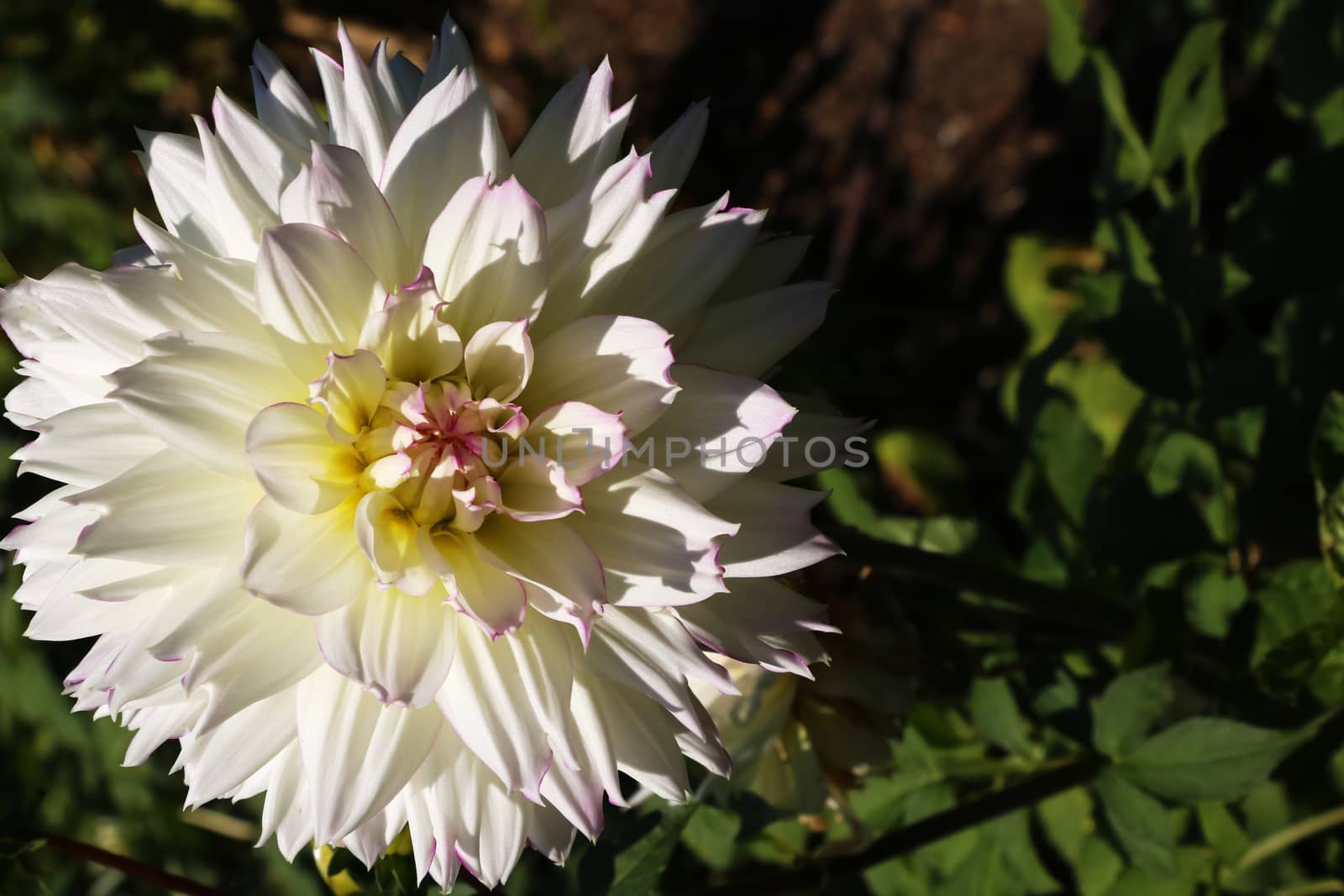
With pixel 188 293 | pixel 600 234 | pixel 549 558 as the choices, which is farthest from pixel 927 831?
pixel 188 293

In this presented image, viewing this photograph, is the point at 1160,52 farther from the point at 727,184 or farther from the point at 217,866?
the point at 217,866

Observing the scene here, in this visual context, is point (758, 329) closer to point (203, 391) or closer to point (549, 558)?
point (549, 558)

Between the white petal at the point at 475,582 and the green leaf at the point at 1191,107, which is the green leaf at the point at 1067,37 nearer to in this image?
the green leaf at the point at 1191,107

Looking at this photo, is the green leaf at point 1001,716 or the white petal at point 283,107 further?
the green leaf at point 1001,716

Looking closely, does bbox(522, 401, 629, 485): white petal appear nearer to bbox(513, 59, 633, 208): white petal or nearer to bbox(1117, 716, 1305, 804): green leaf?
bbox(513, 59, 633, 208): white petal

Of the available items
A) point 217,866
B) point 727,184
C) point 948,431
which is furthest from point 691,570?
point 727,184

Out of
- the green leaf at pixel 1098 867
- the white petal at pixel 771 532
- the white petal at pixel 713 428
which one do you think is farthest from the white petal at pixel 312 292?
the green leaf at pixel 1098 867
